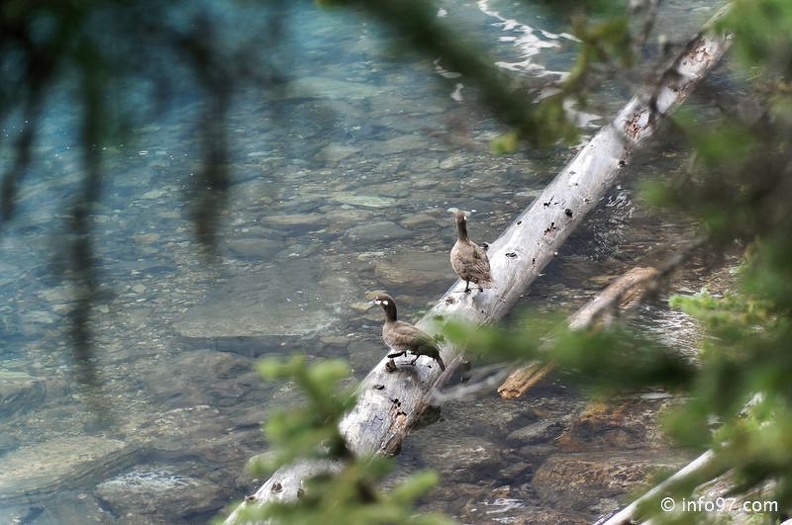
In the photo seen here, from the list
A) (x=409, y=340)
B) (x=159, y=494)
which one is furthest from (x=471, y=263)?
(x=159, y=494)

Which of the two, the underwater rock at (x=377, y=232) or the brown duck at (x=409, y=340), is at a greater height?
the brown duck at (x=409, y=340)

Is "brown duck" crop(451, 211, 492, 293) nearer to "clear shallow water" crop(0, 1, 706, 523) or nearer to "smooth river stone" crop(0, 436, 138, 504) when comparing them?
"clear shallow water" crop(0, 1, 706, 523)

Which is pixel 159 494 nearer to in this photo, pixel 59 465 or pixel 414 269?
pixel 59 465

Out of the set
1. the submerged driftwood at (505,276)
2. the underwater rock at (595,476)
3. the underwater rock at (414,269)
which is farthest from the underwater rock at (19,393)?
the underwater rock at (595,476)

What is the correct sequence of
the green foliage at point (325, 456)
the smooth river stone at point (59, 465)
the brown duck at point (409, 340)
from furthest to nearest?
the smooth river stone at point (59, 465) → the brown duck at point (409, 340) → the green foliage at point (325, 456)

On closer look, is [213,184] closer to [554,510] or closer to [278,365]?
[278,365]

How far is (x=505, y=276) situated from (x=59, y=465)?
343 cm

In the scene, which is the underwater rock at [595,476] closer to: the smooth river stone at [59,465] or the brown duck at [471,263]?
the brown duck at [471,263]

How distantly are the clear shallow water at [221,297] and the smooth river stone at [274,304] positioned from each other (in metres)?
0.02

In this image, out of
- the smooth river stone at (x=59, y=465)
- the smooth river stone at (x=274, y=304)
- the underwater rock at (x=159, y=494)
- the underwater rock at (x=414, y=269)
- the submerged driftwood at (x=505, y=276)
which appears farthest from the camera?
the underwater rock at (x=414, y=269)

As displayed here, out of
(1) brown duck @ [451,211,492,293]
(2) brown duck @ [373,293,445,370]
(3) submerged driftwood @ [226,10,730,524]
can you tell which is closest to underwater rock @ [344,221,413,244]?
(3) submerged driftwood @ [226,10,730,524]

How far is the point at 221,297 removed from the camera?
28.2ft

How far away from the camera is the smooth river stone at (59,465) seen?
611 centimetres

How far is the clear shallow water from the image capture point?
20.2 feet
